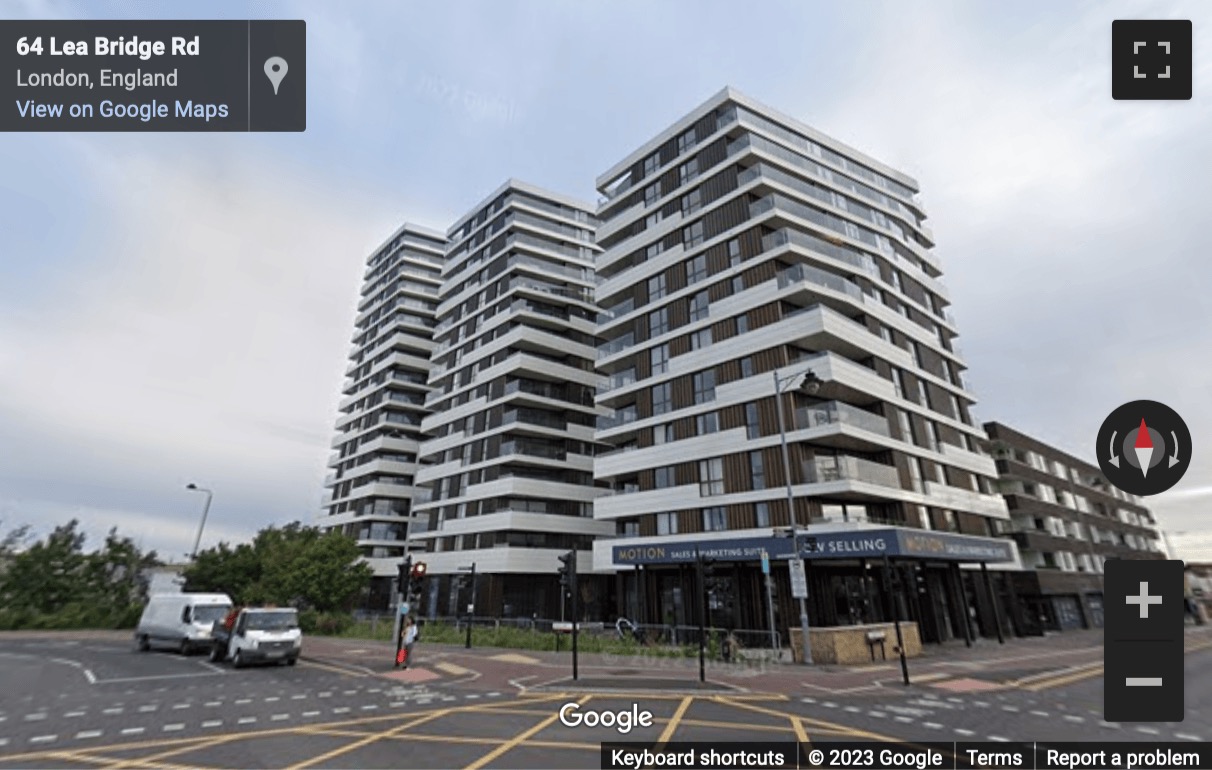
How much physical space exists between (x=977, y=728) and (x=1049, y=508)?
1829 inches

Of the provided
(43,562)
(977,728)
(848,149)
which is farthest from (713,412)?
(43,562)

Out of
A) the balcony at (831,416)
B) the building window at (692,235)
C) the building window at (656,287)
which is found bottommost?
the balcony at (831,416)

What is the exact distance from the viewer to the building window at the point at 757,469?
2722cm

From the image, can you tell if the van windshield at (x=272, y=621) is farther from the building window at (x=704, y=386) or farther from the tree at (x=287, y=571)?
the building window at (x=704, y=386)

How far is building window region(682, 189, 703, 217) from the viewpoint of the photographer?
3525 centimetres

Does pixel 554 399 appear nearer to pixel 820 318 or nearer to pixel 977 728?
pixel 820 318

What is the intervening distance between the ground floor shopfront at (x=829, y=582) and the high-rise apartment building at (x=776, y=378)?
0.38 ft

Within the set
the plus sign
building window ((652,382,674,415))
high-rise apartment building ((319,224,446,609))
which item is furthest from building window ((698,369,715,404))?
high-rise apartment building ((319,224,446,609))

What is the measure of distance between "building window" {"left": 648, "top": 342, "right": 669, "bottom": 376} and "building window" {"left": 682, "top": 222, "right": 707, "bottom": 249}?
14.8 ft

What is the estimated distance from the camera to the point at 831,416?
2570 cm

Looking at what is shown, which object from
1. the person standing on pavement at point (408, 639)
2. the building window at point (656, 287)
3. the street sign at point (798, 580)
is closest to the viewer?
the person standing on pavement at point (408, 639)

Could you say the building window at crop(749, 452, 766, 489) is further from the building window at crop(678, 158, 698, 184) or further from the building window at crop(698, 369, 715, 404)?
the building window at crop(678, 158, 698, 184)

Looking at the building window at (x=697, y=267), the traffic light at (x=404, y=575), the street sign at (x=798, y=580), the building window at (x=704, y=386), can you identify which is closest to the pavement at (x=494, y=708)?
the street sign at (x=798, y=580)

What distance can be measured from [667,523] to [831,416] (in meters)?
11.0
